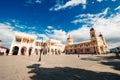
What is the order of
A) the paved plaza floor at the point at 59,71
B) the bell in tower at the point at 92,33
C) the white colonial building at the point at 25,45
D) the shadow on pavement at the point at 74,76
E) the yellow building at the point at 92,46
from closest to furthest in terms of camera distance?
the shadow on pavement at the point at 74,76
the paved plaza floor at the point at 59,71
the white colonial building at the point at 25,45
the yellow building at the point at 92,46
the bell in tower at the point at 92,33

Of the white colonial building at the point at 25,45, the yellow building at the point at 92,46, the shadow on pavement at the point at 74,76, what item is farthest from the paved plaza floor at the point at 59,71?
the yellow building at the point at 92,46

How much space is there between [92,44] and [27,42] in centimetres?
3245

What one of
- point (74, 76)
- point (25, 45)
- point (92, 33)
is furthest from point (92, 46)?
point (74, 76)

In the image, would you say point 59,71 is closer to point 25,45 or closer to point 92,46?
point 25,45

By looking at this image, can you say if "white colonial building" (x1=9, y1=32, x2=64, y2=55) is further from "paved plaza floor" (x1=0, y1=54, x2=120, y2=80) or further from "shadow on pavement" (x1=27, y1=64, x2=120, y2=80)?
"shadow on pavement" (x1=27, y1=64, x2=120, y2=80)

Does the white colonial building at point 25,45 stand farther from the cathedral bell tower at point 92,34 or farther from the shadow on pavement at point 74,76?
the cathedral bell tower at point 92,34

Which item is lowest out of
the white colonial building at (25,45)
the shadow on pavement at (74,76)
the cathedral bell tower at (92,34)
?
the shadow on pavement at (74,76)

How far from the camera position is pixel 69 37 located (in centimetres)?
7031

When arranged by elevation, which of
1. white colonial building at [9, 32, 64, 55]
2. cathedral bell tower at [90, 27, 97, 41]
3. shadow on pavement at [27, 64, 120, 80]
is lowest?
shadow on pavement at [27, 64, 120, 80]

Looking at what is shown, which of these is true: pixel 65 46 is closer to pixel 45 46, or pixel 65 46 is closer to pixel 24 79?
pixel 45 46

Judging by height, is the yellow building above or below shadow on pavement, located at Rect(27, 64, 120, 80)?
above

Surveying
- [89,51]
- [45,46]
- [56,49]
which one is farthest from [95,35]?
[45,46]

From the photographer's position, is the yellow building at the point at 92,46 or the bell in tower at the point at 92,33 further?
the bell in tower at the point at 92,33

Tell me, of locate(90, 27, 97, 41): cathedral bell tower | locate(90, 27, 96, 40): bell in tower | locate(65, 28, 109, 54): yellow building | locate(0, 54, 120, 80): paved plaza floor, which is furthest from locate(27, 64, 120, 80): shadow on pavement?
locate(90, 27, 96, 40): bell in tower
